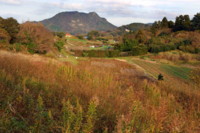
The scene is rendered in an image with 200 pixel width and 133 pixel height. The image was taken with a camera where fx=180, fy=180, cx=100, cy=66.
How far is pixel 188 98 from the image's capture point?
534 cm

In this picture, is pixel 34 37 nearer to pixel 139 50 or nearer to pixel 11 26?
pixel 11 26

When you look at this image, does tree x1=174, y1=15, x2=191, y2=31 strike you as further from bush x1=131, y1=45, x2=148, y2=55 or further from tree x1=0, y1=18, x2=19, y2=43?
tree x1=0, y1=18, x2=19, y2=43

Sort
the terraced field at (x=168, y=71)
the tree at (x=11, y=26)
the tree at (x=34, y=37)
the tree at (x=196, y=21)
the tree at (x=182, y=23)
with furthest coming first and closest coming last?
the tree at (x=182, y=23), the tree at (x=196, y=21), the tree at (x=11, y=26), the tree at (x=34, y=37), the terraced field at (x=168, y=71)

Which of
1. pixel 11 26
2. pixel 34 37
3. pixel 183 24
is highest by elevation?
pixel 183 24

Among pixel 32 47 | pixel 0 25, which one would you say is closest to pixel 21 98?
pixel 32 47

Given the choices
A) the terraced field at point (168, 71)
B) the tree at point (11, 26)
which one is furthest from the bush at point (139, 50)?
the tree at point (11, 26)

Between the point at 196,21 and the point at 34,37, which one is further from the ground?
the point at 196,21

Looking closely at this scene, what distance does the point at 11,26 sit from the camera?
22.7 m

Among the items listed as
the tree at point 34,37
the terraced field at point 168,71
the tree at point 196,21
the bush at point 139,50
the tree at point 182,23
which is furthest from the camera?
the tree at point 182,23

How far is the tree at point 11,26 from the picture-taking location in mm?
21984

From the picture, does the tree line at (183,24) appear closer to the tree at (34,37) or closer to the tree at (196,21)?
the tree at (196,21)

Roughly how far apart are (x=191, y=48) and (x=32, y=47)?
30.0m

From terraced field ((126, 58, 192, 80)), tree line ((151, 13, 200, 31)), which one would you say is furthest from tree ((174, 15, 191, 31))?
terraced field ((126, 58, 192, 80))

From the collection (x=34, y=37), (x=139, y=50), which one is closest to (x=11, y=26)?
(x=34, y=37)
